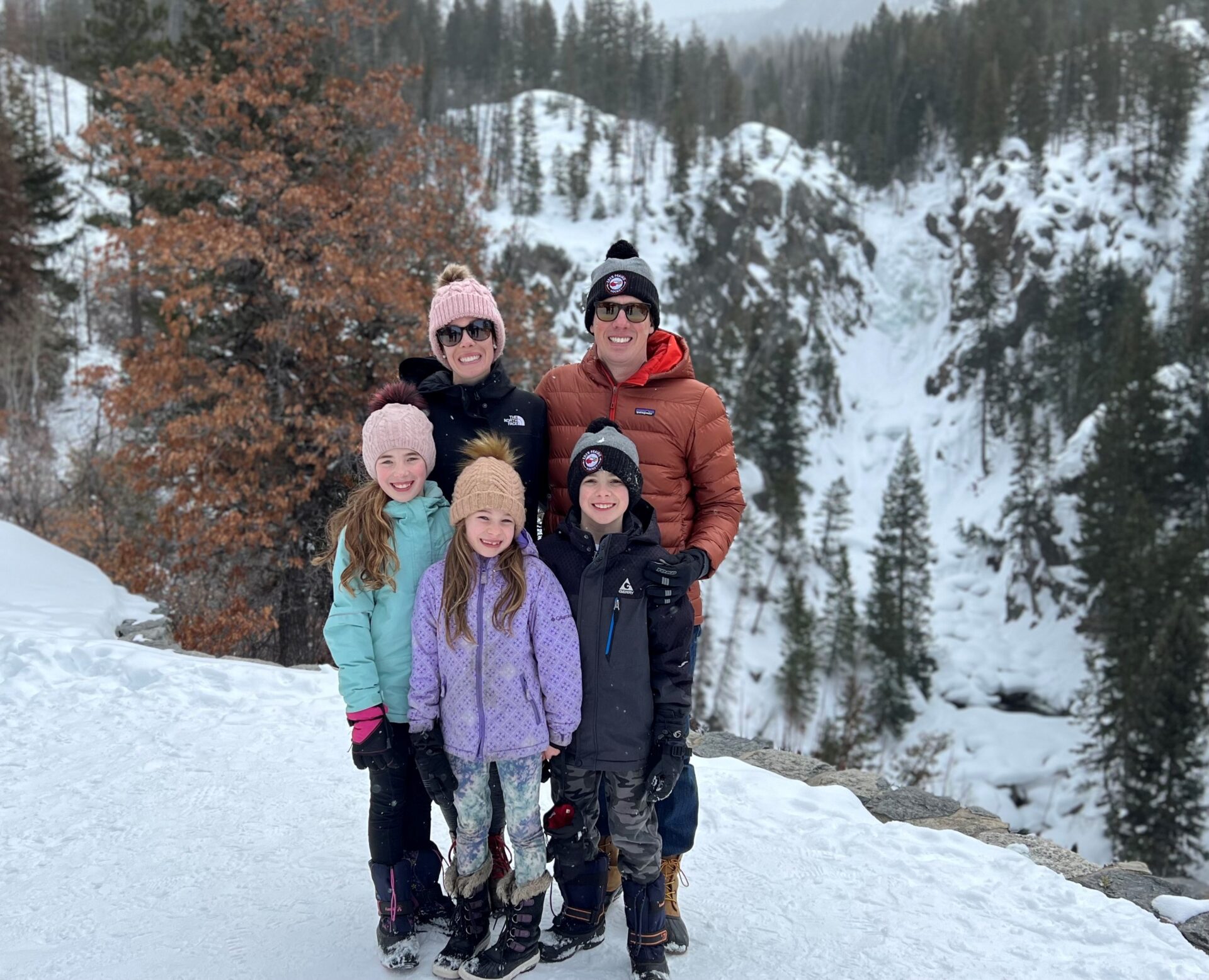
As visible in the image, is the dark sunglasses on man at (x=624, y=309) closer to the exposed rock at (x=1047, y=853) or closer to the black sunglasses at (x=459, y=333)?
the black sunglasses at (x=459, y=333)

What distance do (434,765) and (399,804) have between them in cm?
27

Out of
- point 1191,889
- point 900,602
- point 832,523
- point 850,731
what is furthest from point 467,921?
point 832,523

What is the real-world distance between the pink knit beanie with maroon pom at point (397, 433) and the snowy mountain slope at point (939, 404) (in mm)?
12554

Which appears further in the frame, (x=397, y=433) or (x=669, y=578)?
(x=397, y=433)

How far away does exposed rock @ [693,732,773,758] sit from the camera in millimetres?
5793

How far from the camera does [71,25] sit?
194ft

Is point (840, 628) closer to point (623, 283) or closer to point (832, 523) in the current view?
point (832, 523)

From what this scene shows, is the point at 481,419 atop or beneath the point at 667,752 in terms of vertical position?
atop

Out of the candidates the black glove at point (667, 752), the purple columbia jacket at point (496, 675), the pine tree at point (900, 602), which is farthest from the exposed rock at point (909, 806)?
the pine tree at point (900, 602)

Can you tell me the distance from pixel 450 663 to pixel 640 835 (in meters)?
0.99

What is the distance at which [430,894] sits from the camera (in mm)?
3201

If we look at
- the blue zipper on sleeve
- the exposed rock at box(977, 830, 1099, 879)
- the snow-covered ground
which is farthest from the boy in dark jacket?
the snow-covered ground

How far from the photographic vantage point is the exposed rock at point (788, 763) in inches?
218

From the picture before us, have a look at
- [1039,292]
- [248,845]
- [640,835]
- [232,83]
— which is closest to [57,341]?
[232,83]
